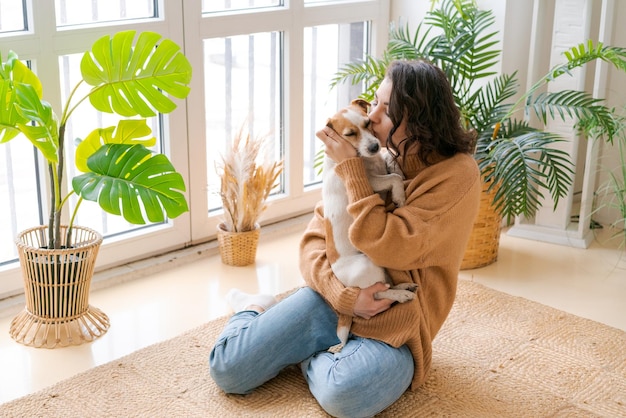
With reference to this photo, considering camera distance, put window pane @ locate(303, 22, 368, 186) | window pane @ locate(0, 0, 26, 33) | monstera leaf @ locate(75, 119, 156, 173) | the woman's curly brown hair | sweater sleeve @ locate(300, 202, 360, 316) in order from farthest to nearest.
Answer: window pane @ locate(303, 22, 368, 186) → window pane @ locate(0, 0, 26, 33) → monstera leaf @ locate(75, 119, 156, 173) → sweater sleeve @ locate(300, 202, 360, 316) → the woman's curly brown hair

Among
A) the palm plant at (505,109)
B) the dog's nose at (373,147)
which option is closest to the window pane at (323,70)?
the palm plant at (505,109)

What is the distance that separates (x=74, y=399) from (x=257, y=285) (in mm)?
967

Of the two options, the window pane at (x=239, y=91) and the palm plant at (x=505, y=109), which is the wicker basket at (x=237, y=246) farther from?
the palm plant at (x=505, y=109)

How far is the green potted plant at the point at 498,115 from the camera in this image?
2904 mm

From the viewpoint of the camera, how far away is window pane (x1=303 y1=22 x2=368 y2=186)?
3.72 meters

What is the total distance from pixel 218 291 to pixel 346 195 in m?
1.00

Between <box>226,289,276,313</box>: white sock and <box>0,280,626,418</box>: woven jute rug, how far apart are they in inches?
5.3

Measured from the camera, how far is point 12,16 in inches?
105

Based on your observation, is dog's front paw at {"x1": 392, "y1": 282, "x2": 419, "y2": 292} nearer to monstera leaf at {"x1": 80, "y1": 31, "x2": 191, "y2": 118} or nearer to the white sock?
the white sock

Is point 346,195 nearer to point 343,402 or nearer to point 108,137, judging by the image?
point 343,402

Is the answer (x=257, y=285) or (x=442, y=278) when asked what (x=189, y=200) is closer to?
(x=257, y=285)

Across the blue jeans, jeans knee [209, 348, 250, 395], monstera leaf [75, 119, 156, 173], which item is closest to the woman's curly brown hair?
the blue jeans

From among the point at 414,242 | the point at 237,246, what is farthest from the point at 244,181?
the point at 414,242

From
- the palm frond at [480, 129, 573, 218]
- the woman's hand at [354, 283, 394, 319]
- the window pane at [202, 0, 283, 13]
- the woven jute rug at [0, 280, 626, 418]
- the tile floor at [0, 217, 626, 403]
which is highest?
the window pane at [202, 0, 283, 13]
